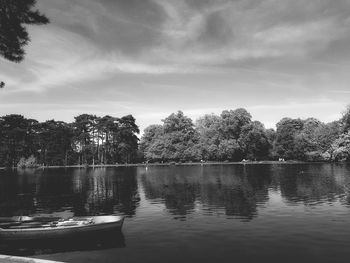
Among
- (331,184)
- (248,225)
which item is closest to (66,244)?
(248,225)

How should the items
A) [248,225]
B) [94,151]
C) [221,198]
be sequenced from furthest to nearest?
[94,151] < [221,198] < [248,225]

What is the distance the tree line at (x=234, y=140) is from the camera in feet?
444

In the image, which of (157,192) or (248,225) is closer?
(248,225)

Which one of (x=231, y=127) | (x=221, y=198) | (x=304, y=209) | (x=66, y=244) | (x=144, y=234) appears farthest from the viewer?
(x=231, y=127)

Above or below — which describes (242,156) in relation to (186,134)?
below

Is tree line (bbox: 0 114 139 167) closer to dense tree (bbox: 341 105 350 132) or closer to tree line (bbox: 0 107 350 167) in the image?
tree line (bbox: 0 107 350 167)

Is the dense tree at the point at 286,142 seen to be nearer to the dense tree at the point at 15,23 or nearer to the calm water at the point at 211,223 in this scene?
the calm water at the point at 211,223

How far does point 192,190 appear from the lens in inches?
1953

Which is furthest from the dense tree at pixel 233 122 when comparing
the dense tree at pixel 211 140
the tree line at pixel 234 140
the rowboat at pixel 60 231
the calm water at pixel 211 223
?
the rowboat at pixel 60 231

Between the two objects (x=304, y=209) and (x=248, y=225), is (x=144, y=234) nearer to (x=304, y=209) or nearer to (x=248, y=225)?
(x=248, y=225)

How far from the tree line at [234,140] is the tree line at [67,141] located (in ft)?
45.4

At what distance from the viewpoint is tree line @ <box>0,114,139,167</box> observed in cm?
14425

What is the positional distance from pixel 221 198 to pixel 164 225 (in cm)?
1477

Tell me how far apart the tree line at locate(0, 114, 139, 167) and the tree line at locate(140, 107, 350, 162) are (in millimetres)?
13829
